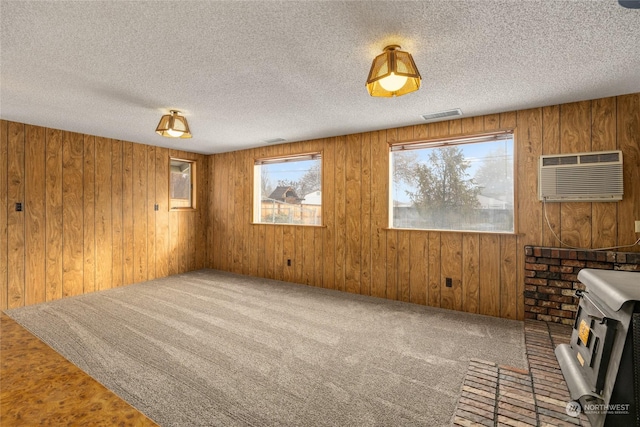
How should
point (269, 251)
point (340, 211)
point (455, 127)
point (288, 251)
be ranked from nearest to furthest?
1. point (455, 127)
2. point (340, 211)
3. point (288, 251)
4. point (269, 251)

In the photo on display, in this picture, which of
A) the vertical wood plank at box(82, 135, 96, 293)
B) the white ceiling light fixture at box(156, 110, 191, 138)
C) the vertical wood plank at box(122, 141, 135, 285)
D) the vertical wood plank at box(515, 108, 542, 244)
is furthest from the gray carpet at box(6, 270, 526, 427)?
the white ceiling light fixture at box(156, 110, 191, 138)

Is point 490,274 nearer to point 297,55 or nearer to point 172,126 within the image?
point 297,55

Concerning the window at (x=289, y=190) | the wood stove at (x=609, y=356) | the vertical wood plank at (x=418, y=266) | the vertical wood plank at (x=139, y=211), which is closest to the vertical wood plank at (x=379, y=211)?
the vertical wood plank at (x=418, y=266)

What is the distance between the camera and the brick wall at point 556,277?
307 centimetres

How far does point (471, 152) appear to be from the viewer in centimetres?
387

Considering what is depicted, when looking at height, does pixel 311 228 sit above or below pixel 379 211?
below

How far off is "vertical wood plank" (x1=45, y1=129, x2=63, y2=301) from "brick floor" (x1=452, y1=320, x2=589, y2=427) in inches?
203

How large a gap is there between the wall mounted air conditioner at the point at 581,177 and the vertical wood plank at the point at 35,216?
6.21 metres

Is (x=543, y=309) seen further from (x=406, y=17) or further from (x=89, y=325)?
(x=89, y=325)

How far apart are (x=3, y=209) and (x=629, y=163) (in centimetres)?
704

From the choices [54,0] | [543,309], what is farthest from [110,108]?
[543,309]

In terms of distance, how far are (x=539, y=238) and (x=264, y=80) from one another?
3.30 meters

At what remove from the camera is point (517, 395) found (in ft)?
6.74

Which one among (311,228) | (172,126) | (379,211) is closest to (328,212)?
(311,228)
